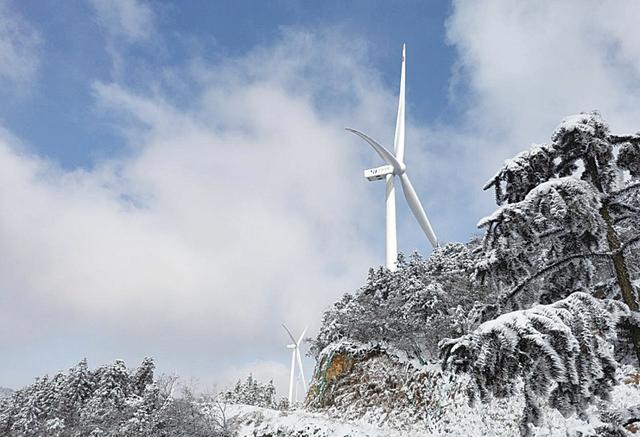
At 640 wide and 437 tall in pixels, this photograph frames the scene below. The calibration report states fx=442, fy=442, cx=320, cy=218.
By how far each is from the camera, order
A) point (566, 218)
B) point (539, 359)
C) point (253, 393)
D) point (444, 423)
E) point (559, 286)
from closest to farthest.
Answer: point (539, 359)
point (566, 218)
point (559, 286)
point (444, 423)
point (253, 393)

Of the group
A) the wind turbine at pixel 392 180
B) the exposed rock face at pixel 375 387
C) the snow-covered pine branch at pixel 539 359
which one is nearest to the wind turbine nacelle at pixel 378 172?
the wind turbine at pixel 392 180

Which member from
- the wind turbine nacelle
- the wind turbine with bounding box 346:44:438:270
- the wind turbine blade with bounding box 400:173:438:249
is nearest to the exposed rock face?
the wind turbine with bounding box 346:44:438:270

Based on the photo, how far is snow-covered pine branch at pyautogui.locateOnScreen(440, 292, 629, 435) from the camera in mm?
3285

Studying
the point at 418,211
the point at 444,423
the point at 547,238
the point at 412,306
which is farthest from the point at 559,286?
the point at 418,211

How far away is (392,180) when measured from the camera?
38.3 meters

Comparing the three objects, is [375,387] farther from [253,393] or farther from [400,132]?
[253,393]

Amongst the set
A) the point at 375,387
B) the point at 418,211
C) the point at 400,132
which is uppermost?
the point at 400,132

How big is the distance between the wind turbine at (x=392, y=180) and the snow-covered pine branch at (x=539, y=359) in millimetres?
29556

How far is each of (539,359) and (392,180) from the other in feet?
117

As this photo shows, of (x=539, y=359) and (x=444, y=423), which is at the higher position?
(x=444, y=423)

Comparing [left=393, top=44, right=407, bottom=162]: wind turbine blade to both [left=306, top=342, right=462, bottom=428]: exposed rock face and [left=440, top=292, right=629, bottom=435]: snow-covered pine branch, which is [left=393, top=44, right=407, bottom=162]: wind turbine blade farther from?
[left=440, top=292, right=629, bottom=435]: snow-covered pine branch

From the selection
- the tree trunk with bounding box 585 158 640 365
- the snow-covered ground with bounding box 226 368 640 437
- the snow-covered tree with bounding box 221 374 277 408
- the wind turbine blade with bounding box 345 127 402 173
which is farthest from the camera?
the snow-covered tree with bounding box 221 374 277 408

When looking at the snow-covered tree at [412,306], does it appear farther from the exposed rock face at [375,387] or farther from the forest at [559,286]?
the forest at [559,286]

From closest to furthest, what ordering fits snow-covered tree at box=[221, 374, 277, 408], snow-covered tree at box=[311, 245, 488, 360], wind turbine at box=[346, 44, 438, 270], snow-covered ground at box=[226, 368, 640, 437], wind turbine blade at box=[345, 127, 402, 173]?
snow-covered ground at box=[226, 368, 640, 437], snow-covered tree at box=[311, 245, 488, 360], wind turbine at box=[346, 44, 438, 270], wind turbine blade at box=[345, 127, 402, 173], snow-covered tree at box=[221, 374, 277, 408]
